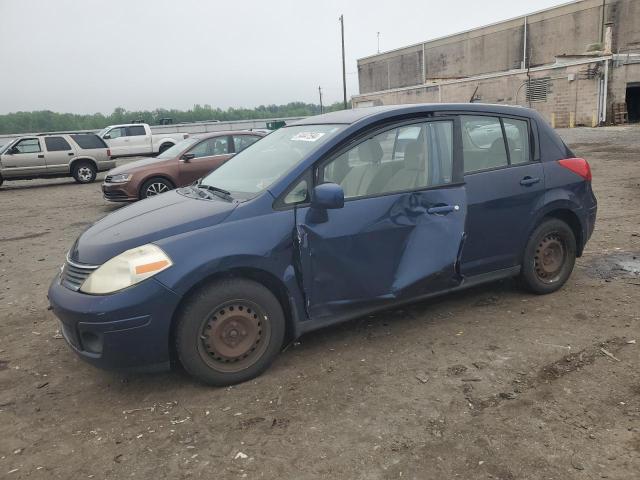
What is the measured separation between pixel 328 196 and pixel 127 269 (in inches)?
51.4

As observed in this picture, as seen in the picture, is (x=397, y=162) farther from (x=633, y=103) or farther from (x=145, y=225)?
(x=633, y=103)

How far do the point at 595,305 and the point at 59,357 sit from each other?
4380 mm

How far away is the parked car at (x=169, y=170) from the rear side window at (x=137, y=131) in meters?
13.1

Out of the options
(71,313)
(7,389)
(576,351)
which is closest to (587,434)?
(576,351)

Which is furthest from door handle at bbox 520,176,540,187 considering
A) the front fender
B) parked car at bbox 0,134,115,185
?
parked car at bbox 0,134,115,185

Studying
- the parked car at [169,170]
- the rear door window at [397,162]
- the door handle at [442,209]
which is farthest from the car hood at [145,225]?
the parked car at [169,170]

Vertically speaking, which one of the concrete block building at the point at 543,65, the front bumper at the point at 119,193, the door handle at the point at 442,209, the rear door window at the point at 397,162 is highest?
the concrete block building at the point at 543,65

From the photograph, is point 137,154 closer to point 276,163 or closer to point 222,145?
point 222,145

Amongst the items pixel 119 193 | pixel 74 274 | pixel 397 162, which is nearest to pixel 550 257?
pixel 397 162

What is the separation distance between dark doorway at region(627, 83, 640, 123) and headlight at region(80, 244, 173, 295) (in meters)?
33.7

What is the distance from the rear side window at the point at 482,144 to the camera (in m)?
4.03

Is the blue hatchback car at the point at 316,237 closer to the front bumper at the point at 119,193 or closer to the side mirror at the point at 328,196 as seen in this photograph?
the side mirror at the point at 328,196

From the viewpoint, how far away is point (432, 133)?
3.90 meters

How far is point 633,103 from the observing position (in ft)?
100
